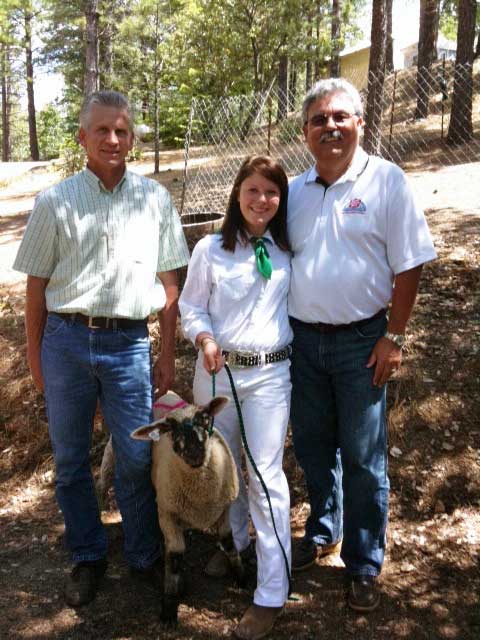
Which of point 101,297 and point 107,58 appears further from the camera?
point 107,58

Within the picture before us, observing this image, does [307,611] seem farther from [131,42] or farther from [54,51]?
[54,51]

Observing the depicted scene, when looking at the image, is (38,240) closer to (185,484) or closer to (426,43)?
(185,484)

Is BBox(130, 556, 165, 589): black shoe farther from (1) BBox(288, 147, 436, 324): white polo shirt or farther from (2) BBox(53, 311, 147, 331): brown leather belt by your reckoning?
(1) BBox(288, 147, 436, 324): white polo shirt

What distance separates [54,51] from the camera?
99.0 ft

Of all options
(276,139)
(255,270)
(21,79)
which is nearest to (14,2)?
(21,79)

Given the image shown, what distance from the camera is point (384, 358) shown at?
2770 mm

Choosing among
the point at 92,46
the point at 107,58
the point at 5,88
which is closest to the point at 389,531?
the point at 92,46

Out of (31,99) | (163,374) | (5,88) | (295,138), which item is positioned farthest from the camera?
(5,88)

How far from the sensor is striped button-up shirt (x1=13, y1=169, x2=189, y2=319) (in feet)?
9.31

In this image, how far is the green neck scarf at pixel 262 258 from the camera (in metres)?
2.79

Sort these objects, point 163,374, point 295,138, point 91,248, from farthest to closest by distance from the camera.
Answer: point 295,138 < point 163,374 < point 91,248

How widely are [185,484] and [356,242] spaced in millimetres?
1532

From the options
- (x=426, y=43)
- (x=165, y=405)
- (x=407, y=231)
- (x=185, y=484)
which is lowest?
(x=185, y=484)

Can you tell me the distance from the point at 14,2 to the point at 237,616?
26972 mm
